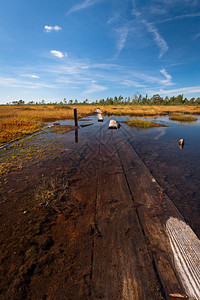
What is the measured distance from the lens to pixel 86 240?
211cm

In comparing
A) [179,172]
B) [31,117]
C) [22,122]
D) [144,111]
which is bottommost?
[179,172]

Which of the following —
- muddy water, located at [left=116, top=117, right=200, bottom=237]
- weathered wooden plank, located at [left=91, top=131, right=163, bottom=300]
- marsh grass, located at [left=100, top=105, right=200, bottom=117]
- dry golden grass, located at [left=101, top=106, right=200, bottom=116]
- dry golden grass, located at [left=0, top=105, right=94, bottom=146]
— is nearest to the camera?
weathered wooden plank, located at [left=91, top=131, right=163, bottom=300]

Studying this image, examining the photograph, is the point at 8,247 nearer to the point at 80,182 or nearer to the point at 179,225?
the point at 80,182

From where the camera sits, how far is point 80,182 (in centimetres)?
391

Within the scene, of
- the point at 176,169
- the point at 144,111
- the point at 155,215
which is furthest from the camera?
the point at 144,111

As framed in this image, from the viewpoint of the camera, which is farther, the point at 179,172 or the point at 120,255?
the point at 179,172

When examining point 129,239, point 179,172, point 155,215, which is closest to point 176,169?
point 179,172

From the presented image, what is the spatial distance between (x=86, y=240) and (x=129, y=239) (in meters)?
0.74

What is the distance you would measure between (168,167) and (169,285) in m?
4.57

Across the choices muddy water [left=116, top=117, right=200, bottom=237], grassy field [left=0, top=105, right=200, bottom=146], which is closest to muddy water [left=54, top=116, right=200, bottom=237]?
muddy water [left=116, top=117, right=200, bottom=237]

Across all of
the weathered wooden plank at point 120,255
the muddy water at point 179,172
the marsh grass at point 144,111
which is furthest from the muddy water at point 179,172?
the marsh grass at point 144,111

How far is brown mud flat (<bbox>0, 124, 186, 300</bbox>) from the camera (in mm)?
1530

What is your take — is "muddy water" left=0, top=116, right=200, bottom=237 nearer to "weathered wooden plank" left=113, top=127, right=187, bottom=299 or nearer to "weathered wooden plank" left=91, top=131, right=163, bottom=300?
"weathered wooden plank" left=113, top=127, right=187, bottom=299

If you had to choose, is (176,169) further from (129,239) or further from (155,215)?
(129,239)
